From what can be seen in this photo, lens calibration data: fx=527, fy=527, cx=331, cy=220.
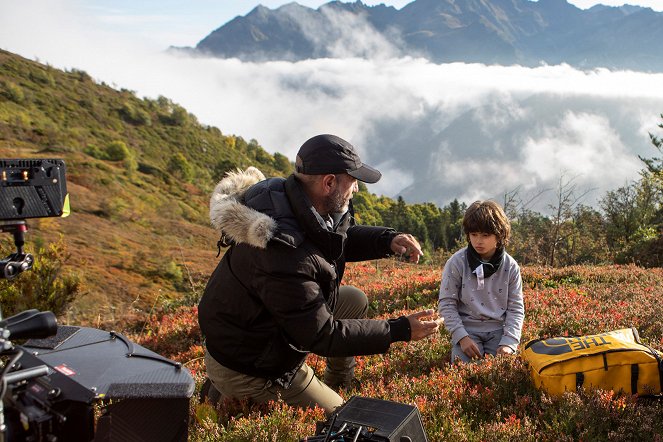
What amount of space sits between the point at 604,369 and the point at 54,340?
384 cm

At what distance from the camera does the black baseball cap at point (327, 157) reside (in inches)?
144

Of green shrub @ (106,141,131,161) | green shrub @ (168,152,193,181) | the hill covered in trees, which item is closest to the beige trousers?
the hill covered in trees

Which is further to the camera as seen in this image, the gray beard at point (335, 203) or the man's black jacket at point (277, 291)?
the gray beard at point (335, 203)

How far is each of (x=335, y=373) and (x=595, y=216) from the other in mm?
36108

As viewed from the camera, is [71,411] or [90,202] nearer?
[71,411]

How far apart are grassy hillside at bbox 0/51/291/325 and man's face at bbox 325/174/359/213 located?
5.87 metres

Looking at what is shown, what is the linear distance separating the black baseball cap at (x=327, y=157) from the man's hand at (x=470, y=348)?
2.19m

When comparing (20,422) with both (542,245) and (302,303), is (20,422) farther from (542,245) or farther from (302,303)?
(542,245)

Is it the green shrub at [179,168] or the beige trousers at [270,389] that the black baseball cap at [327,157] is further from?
the green shrub at [179,168]

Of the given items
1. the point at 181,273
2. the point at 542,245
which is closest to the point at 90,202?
the point at 181,273

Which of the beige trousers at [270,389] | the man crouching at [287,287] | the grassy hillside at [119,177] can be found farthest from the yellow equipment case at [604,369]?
the grassy hillside at [119,177]

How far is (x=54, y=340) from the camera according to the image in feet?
9.96

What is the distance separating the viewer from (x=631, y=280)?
893 cm

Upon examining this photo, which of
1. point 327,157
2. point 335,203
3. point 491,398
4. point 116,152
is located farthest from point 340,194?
point 116,152
